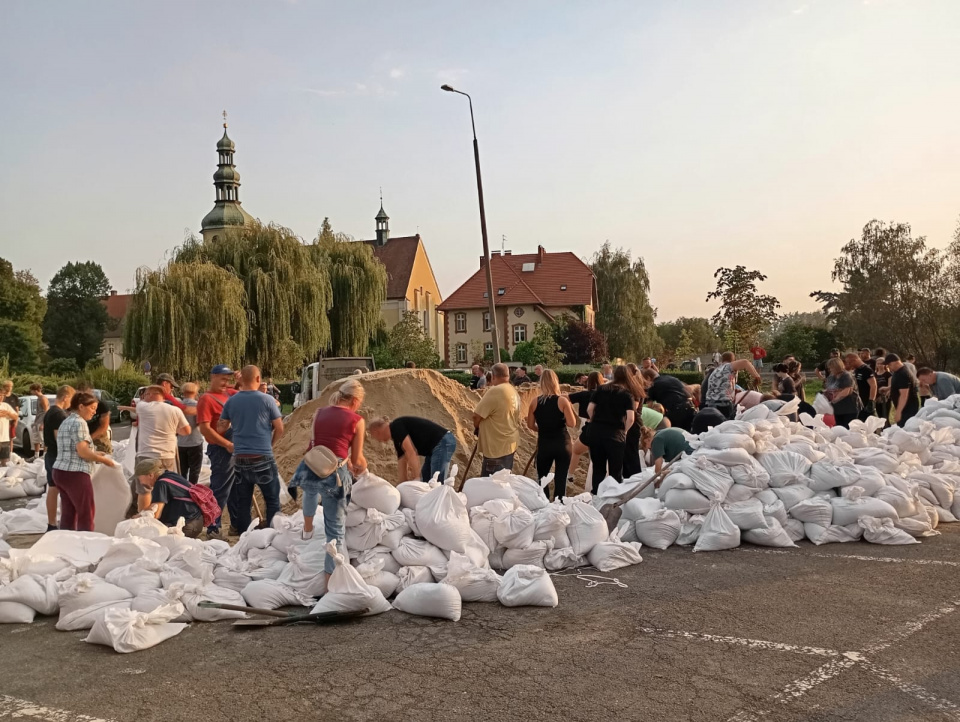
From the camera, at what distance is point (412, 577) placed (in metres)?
5.74

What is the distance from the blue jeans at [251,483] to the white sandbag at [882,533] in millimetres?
5063

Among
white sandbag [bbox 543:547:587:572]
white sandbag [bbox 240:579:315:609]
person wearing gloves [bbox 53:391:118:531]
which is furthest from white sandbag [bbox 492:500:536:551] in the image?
person wearing gloves [bbox 53:391:118:531]

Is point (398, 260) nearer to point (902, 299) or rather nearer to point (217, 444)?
point (902, 299)

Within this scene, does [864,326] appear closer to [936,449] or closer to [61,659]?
[936,449]

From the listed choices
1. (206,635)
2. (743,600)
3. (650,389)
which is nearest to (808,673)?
(743,600)

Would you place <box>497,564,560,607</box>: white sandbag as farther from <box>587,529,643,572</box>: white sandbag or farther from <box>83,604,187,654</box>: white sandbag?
<box>83,604,187,654</box>: white sandbag

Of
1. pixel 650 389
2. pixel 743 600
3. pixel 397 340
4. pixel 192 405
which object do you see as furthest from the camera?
pixel 397 340

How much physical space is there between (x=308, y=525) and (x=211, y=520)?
161 centimetres

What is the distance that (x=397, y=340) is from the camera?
38000 millimetres

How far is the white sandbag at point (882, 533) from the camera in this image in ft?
22.6

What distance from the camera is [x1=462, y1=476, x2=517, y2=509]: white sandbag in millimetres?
6840

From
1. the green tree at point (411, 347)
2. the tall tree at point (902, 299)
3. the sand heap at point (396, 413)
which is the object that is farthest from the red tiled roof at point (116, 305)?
the sand heap at point (396, 413)

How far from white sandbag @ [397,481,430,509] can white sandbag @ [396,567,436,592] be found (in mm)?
593

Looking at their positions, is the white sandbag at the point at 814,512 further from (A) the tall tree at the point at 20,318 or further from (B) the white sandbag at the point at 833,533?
(A) the tall tree at the point at 20,318
